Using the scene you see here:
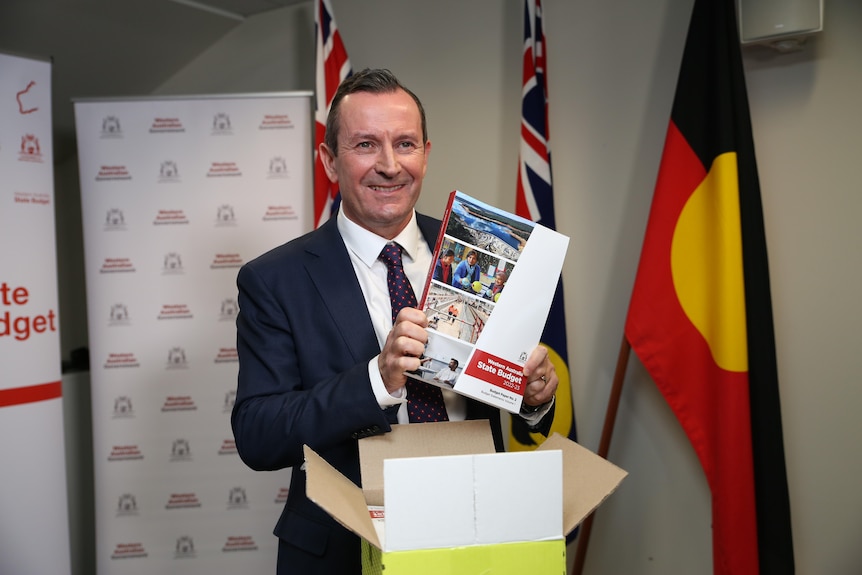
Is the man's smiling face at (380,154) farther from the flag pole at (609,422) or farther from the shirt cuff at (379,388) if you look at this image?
the flag pole at (609,422)

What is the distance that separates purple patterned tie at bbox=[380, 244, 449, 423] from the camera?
1495 millimetres

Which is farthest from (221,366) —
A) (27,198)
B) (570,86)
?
(570,86)

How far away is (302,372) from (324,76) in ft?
6.91

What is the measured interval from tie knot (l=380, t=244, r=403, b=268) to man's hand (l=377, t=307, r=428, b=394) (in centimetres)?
32

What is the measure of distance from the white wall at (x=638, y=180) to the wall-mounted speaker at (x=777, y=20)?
153 mm

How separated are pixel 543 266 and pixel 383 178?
1.34 feet

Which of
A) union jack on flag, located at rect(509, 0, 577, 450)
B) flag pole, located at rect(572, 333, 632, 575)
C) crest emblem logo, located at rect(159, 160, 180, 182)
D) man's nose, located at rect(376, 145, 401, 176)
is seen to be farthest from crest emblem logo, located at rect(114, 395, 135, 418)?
man's nose, located at rect(376, 145, 401, 176)

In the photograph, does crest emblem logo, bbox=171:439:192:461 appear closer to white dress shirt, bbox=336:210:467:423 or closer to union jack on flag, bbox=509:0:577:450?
union jack on flag, bbox=509:0:577:450

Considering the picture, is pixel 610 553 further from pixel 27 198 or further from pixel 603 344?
pixel 27 198

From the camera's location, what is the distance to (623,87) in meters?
3.05

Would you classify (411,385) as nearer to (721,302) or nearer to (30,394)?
(721,302)

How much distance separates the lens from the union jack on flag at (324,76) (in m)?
3.26

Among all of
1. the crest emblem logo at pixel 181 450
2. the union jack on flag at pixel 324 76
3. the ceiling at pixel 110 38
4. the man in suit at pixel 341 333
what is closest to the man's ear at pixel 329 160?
the man in suit at pixel 341 333

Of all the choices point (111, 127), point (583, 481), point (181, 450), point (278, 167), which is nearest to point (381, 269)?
point (583, 481)
